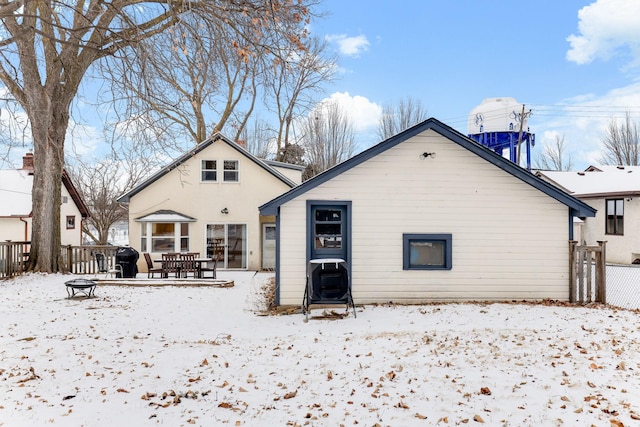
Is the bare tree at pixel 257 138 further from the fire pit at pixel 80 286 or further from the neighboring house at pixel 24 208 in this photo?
the fire pit at pixel 80 286

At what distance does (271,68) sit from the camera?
6.97 meters

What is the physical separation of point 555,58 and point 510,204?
1237cm

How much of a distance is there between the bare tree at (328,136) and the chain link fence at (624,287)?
19.2 metres

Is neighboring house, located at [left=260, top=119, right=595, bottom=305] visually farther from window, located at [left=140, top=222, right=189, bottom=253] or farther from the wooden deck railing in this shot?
window, located at [left=140, top=222, right=189, bottom=253]

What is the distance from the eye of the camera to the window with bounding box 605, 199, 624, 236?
1981cm

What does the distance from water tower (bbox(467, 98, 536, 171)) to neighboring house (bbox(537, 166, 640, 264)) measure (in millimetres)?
3795

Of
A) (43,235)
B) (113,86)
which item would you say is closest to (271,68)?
(113,86)

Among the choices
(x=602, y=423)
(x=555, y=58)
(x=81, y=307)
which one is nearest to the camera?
(x=602, y=423)

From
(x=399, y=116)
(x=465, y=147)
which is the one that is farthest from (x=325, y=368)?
(x=399, y=116)

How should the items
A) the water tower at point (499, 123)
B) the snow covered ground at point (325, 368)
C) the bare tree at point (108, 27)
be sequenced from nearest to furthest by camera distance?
the snow covered ground at point (325, 368) → the bare tree at point (108, 27) → the water tower at point (499, 123)

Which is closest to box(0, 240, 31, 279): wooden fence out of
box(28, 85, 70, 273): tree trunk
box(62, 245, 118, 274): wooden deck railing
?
box(28, 85, 70, 273): tree trunk

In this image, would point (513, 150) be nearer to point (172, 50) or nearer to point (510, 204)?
point (510, 204)

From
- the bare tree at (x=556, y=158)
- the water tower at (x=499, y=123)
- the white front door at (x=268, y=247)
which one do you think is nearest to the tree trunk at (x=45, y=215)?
the white front door at (x=268, y=247)

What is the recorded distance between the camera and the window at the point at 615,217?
19.8m
